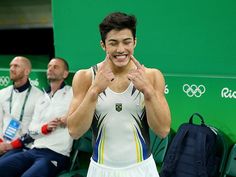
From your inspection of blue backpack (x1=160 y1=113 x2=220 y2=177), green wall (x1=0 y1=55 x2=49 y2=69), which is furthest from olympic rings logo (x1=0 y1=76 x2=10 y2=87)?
green wall (x1=0 y1=55 x2=49 y2=69)

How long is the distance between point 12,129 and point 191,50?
6.44 ft

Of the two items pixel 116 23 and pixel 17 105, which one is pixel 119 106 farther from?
pixel 17 105

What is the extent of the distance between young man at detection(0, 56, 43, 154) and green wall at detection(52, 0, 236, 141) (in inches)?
32.1

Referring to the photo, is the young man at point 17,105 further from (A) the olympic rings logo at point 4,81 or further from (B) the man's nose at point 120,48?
(B) the man's nose at point 120,48

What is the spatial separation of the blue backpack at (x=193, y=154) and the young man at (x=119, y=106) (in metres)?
1.14

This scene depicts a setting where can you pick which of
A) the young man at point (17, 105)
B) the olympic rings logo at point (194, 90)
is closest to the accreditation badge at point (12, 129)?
the young man at point (17, 105)

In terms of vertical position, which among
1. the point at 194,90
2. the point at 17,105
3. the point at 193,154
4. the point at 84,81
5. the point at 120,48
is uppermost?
the point at 120,48

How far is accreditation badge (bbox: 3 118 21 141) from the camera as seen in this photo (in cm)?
398

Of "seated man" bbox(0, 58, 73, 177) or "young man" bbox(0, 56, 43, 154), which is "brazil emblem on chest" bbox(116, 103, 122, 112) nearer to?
"seated man" bbox(0, 58, 73, 177)

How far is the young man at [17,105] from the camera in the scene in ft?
13.1

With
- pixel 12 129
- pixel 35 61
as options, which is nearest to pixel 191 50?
pixel 12 129

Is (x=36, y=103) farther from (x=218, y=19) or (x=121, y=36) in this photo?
(x=121, y=36)

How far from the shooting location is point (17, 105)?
4.03 m

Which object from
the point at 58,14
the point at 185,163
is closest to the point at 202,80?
the point at 185,163
